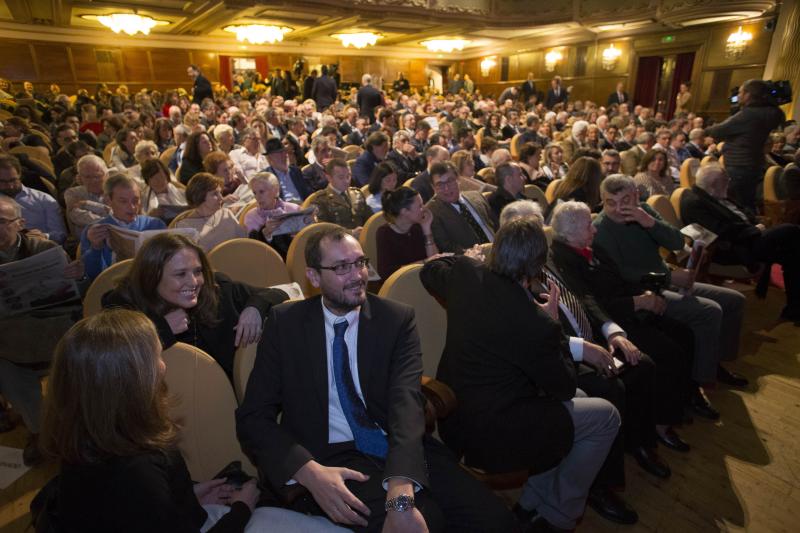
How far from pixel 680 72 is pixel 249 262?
610 inches

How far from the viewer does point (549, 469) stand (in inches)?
67.5

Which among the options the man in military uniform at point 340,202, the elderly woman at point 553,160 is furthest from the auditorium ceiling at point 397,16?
the man in military uniform at point 340,202

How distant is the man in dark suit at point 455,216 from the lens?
298cm

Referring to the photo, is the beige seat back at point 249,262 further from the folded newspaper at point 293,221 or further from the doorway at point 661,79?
the doorway at point 661,79

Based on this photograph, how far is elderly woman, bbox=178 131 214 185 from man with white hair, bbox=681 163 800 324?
4309 millimetres

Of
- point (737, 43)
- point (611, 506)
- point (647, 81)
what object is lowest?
point (611, 506)

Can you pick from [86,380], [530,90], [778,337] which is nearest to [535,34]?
[530,90]

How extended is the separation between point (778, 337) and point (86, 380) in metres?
4.11

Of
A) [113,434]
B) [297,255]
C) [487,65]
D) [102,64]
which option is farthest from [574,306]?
[487,65]

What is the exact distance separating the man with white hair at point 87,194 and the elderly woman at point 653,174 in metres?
4.45

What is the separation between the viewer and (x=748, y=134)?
4.36 m

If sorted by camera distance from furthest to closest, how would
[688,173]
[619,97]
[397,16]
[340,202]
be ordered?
[619,97]
[397,16]
[688,173]
[340,202]

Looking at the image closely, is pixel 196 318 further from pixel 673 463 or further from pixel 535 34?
pixel 535 34

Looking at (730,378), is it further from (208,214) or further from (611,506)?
(208,214)
